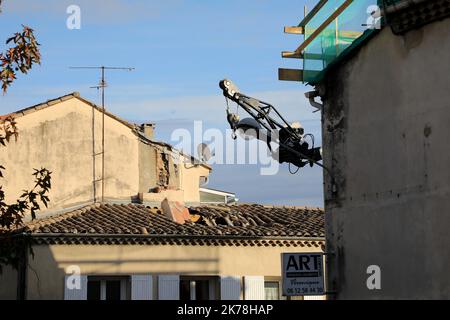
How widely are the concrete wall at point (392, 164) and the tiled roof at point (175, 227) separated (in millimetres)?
7656

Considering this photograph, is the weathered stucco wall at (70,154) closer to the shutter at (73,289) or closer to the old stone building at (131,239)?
the old stone building at (131,239)

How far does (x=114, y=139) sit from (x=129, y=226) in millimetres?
8030

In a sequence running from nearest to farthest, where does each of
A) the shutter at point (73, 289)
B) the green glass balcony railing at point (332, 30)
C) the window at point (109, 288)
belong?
1. the green glass balcony railing at point (332, 30)
2. the shutter at point (73, 289)
3. the window at point (109, 288)

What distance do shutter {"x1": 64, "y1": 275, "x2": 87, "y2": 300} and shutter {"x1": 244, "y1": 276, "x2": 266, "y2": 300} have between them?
4041 millimetres

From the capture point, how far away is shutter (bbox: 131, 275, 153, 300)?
22000 mm

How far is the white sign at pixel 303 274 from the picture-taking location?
47.5 feet

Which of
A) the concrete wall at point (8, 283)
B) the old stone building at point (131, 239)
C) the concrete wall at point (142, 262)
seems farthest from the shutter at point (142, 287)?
the concrete wall at point (8, 283)

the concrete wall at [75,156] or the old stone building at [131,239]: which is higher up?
the concrete wall at [75,156]

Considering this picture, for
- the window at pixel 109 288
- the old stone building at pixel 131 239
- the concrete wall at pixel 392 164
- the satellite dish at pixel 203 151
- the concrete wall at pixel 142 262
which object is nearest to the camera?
the concrete wall at pixel 392 164

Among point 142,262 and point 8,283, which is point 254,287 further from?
point 8,283

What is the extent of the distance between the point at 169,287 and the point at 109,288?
1.46 meters

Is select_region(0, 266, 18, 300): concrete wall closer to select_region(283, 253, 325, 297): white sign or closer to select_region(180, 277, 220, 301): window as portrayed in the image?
select_region(180, 277, 220, 301): window

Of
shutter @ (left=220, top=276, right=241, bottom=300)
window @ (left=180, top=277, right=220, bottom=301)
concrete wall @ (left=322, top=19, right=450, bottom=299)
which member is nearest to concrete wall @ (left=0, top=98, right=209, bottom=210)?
window @ (left=180, top=277, right=220, bottom=301)

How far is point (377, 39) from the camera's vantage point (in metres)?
14.7
